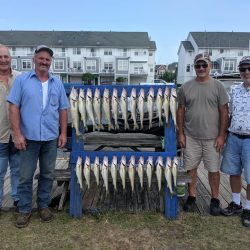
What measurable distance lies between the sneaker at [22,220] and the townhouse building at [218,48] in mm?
55041

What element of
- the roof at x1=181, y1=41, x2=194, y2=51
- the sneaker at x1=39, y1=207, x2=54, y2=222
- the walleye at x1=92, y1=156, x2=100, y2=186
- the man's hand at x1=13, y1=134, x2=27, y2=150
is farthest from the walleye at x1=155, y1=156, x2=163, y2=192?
the roof at x1=181, y1=41, x2=194, y2=51

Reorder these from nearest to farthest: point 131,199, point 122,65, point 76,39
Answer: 1. point 131,199
2. point 122,65
3. point 76,39

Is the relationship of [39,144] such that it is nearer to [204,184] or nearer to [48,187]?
[48,187]

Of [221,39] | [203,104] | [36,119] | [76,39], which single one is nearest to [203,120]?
[203,104]

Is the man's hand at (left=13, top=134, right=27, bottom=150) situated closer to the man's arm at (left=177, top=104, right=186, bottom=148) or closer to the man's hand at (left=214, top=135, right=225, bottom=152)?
the man's arm at (left=177, top=104, right=186, bottom=148)

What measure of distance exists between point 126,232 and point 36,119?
74.0 inches

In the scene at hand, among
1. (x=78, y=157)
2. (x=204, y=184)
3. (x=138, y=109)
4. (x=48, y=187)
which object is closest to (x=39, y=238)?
(x=48, y=187)

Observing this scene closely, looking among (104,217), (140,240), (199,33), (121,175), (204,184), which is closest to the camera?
(140,240)

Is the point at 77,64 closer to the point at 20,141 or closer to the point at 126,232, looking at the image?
the point at 20,141

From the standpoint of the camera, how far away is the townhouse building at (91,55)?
59.0 m

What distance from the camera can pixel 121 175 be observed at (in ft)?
14.0

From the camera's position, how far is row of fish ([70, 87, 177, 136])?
4.14 m

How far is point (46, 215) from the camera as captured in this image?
445 cm

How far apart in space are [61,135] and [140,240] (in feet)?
5.63
